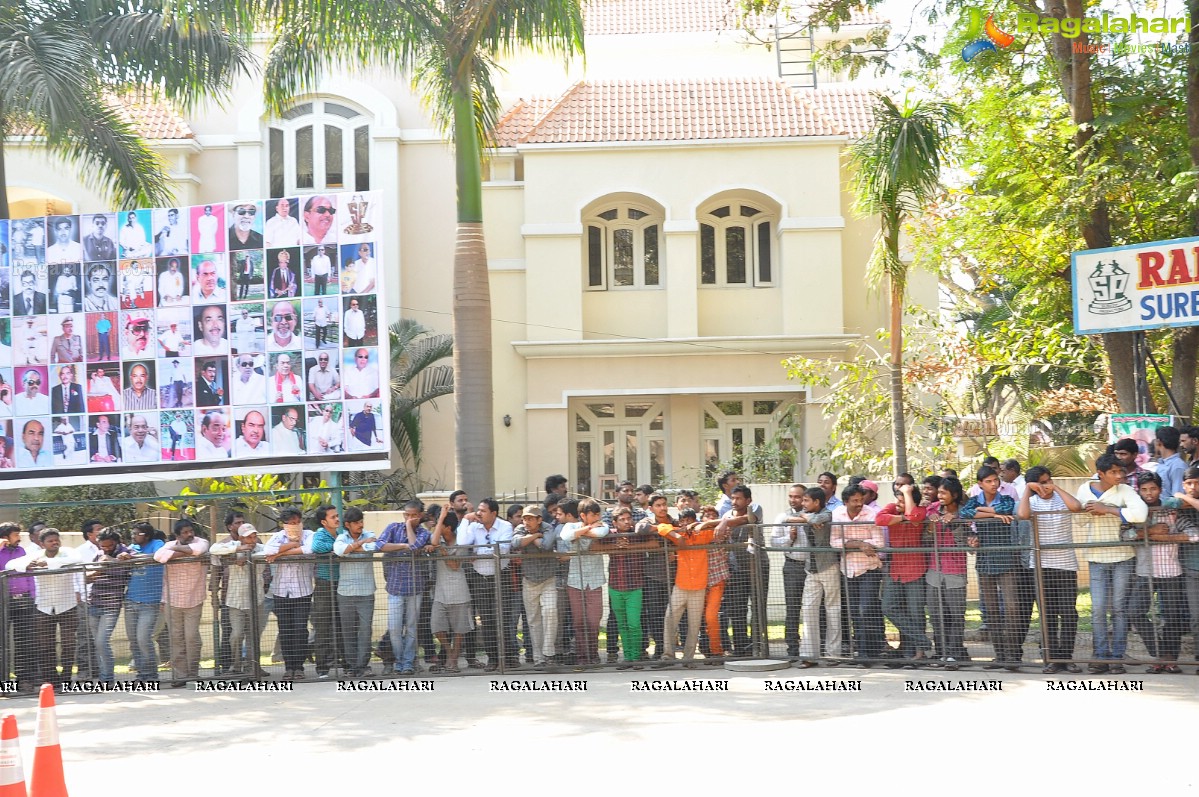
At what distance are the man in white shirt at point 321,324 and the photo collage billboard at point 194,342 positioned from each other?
16 millimetres

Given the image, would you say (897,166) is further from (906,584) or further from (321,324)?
(321,324)

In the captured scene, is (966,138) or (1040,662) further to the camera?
(966,138)

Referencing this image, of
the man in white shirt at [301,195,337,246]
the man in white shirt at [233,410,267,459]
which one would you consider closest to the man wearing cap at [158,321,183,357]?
the man in white shirt at [233,410,267,459]

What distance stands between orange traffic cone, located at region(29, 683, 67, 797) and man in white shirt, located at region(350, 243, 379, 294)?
7782mm

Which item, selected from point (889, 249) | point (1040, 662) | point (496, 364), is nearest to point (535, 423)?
point (496, 364)

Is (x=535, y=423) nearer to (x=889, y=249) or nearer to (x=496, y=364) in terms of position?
(x=496, y=364)

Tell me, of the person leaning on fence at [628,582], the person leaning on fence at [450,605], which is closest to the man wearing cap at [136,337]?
the person leaning on fence at [450,605]

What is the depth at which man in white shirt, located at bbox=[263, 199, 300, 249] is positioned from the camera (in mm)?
14094

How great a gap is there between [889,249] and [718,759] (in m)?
9.98

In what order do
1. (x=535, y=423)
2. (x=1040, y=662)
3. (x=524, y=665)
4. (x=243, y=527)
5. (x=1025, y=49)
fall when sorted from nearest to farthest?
(x=1040, y=662), (x=524, y=665), (x=243, y=527), (x=1025, y=49), (x=535, y=423)

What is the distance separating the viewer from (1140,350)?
1427cm

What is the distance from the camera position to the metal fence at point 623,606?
10633mm

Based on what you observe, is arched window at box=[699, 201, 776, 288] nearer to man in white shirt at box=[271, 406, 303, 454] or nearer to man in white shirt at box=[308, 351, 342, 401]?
Result: man in white shirt at box=[308, 351, 342, 401]

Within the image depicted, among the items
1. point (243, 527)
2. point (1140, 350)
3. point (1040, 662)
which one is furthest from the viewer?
point (1140, 350)
